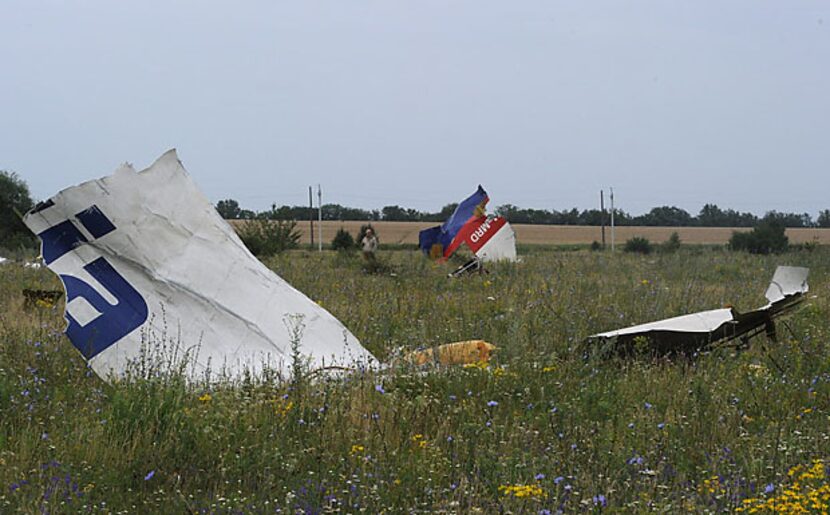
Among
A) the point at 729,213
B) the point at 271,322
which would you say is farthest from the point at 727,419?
the point at 729,213

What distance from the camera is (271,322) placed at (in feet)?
19.4

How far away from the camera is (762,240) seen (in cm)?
2909

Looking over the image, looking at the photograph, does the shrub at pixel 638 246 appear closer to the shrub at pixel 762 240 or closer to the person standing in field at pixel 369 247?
the shrub at pixel 762 240

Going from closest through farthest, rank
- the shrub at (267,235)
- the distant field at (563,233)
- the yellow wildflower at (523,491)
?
1. the yellow wildflower at (523,491)
2. the shrub at (267,235)
3. the distant field at (563,233)

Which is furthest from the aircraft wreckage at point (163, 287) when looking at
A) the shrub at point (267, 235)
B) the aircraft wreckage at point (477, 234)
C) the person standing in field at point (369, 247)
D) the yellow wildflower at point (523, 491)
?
the aircraft wreckage at point (477, 234)

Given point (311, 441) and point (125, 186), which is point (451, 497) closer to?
point (311, 441)

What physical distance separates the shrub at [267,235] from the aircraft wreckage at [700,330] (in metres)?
13.0

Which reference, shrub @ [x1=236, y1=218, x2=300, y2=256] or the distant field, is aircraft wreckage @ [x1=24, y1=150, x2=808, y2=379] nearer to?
shrub @ [x1=236, y1=218, x2=300, y2=256]

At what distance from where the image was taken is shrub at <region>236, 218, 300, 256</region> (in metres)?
18.4

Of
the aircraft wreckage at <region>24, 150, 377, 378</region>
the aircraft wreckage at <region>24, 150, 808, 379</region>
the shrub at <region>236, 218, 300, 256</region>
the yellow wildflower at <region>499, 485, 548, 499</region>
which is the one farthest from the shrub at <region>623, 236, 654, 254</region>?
the yellow wildflower at <region>499, 485, 548, 499</region>

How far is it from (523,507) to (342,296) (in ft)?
22.3

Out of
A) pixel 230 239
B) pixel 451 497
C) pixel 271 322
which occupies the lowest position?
pixel 451 497

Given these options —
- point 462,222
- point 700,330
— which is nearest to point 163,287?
point 700,330

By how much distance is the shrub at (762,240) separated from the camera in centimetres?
2854
